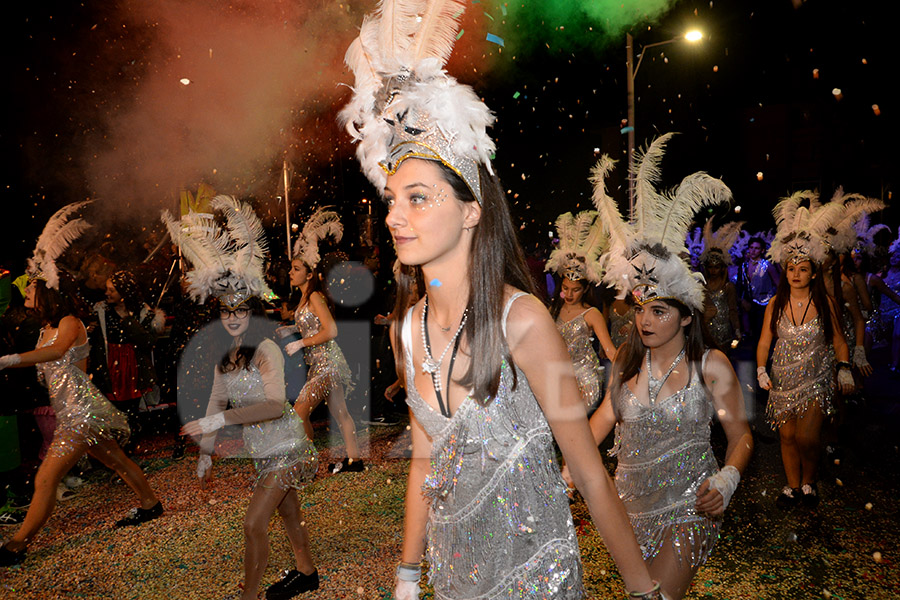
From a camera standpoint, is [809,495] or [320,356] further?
[320,356]

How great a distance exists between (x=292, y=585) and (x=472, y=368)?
9.23 ft

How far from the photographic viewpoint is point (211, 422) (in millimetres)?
3301

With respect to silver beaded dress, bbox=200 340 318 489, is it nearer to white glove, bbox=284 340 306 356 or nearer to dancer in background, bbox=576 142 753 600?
dancer in background, bbox=576 142 753 600

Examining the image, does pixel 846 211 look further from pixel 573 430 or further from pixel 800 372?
pixel 573 430

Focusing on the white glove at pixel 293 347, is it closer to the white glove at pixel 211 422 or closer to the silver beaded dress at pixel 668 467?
the white glove at pixel 211 422

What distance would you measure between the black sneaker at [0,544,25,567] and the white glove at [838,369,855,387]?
6561 millimetres

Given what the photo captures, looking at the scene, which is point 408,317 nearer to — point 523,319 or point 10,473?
point 523,319

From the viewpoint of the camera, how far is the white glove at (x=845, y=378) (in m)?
5.05

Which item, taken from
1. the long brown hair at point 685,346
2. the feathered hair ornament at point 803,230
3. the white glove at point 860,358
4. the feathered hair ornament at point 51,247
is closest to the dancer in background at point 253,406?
the feathered hair ornament at point 51,247

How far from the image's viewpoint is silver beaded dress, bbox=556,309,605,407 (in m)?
6.12

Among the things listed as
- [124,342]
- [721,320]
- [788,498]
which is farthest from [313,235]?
[788,498]

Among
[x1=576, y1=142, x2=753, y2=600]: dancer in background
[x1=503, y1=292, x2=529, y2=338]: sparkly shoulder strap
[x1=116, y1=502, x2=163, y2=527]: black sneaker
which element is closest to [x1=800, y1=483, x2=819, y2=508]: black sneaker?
[x1=576, y1=142, x2=753, y2=600]: dancer in background

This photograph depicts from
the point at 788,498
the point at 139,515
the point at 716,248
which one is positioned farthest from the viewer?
the point at 716,248

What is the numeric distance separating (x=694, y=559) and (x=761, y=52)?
12.9 m
